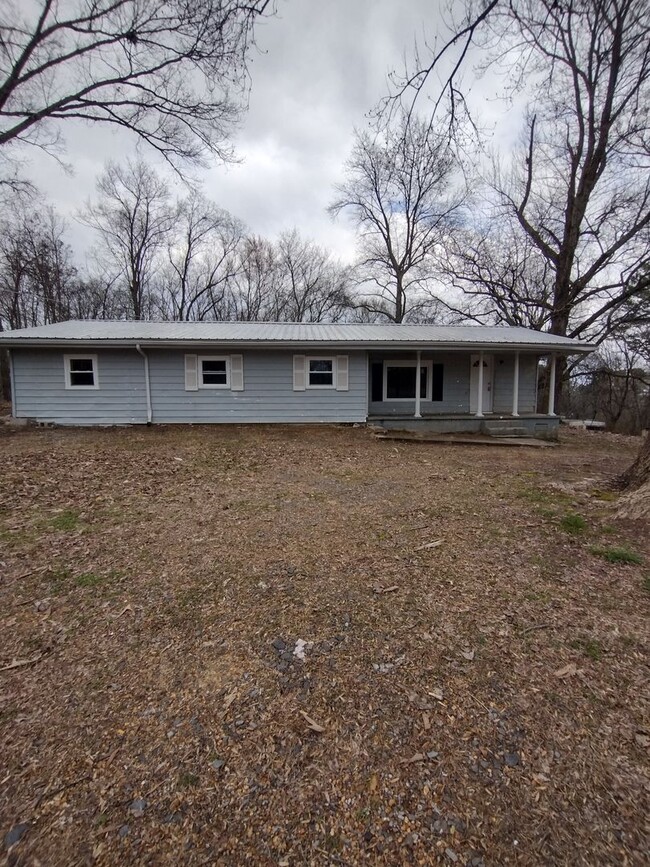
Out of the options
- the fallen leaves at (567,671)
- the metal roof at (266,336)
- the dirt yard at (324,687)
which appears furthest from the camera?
the metal roof at (266,336)

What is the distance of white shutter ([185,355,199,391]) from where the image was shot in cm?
1157

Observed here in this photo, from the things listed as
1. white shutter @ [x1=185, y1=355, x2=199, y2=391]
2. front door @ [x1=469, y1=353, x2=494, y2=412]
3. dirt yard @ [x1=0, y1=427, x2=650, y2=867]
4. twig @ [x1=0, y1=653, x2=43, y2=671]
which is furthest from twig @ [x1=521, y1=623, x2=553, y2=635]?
front door @ [x1=469, y1=353, x2=494, y2=412]

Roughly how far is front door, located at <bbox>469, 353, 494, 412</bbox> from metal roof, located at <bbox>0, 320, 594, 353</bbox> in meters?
0.78

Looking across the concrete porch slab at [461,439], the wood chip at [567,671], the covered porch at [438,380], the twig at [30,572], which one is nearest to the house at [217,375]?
the concrete porch slab at [461,439]

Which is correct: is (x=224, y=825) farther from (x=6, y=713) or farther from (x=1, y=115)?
(x=1, y=115)

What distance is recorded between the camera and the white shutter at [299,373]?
11844 millimetres

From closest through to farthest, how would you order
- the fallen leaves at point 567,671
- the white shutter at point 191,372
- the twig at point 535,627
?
the fallen leaves at point 567,671 < the twig at point 535,627 < the white shutter at point 191,372

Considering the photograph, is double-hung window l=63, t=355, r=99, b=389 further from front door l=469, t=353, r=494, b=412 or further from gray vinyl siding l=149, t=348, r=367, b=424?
front door l=469, t=353, r=494, b=412

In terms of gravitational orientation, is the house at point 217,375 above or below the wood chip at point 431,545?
above

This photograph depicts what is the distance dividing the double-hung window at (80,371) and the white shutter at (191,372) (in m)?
2.51

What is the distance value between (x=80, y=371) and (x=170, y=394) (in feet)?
8.35

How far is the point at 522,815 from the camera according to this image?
148cm

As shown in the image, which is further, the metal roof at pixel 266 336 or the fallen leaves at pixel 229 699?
the metal roof at pixel 266 336

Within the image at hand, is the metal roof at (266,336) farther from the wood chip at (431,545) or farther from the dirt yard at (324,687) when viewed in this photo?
the wood chip at (431,545)
